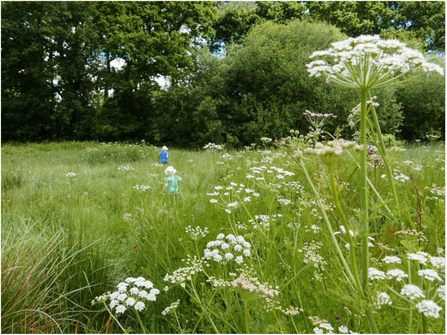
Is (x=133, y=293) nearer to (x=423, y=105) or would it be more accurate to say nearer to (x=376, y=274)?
(x=376, y=274)

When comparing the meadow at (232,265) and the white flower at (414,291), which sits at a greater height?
the white flower at (414,291)

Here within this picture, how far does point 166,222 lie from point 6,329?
4.13ft

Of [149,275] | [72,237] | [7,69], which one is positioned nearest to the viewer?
[149,275]

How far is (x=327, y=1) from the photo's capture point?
23484 millimetres

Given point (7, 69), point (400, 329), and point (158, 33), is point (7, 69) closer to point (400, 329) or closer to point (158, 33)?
point (158, 33)

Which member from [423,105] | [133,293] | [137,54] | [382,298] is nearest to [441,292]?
[382,298]

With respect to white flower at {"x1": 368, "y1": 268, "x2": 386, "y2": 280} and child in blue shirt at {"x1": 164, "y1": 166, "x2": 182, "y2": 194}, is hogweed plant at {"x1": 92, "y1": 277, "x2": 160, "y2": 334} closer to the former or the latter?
white flower at {"x1": 368, "y1": 268, "x2": 386, "y2": 280}

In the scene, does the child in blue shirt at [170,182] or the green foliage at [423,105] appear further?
the green foliage at [423,105]

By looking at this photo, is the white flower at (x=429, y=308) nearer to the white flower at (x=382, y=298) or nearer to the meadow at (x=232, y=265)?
the meadow at (x=232, y=265)

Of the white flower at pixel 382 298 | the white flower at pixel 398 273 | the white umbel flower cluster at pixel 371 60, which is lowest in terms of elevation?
the white flower at pixel 382 298

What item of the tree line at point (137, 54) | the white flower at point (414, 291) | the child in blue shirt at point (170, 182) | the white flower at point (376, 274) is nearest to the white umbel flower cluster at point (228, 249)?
the white flower at point (376, 274)

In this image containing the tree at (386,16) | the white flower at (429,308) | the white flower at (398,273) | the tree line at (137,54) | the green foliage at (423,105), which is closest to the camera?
the white flower at (429,308)

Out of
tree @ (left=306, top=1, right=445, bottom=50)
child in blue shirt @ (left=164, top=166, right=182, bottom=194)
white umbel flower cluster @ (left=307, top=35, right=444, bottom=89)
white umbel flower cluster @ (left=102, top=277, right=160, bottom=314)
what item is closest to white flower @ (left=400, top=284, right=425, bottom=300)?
white umbel flower cluster @ (left=307, top=35, right=444, bottom=89)

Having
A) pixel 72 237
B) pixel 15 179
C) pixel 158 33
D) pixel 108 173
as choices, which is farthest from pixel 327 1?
pixel 72 237
